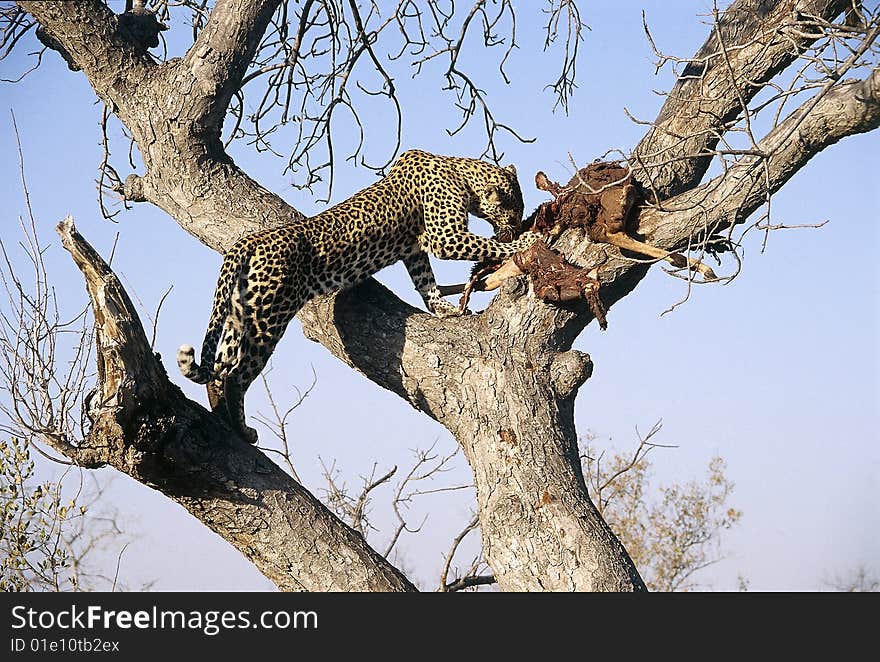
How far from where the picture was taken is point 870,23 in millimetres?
4105

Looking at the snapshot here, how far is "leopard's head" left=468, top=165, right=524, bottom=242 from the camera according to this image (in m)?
6.11

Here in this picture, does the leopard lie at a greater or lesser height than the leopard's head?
lesser

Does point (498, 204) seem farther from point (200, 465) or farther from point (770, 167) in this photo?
point (200, 465)

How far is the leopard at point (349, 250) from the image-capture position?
16.7 ft

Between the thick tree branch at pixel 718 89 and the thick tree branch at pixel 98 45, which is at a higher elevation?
the thick tree branch at pixel 98 45

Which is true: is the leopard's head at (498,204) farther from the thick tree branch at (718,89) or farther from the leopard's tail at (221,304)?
the leopard's tail at (221,304)

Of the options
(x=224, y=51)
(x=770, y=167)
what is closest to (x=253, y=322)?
(x=224, y=51)

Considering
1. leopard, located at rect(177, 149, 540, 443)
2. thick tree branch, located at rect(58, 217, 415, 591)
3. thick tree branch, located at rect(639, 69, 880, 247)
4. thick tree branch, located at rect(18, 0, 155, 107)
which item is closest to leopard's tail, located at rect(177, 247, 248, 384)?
leopard, located at rect(177, 149, 540, 443)

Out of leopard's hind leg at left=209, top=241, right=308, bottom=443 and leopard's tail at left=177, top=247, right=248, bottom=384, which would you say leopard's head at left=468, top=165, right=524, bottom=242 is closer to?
leopard's hind leg at left=209, top=241, right=308, bottom=443

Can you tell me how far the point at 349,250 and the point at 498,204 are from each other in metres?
1.19

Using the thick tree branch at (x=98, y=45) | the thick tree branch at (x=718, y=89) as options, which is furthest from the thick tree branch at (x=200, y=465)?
the thick tree branch at (x=718, y=89)
